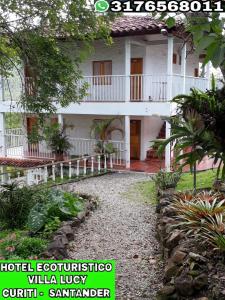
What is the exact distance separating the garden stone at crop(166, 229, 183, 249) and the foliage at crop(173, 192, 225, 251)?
14 cm

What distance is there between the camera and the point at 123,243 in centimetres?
664

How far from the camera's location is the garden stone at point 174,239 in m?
5.38

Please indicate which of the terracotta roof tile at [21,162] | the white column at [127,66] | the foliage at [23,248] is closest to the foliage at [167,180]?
the foliage at [23,248]

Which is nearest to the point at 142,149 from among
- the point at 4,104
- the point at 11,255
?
the point at 4,104

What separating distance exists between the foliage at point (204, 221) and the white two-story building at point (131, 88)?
719cm

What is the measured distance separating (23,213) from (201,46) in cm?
622

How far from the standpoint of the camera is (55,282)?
419 centimetres

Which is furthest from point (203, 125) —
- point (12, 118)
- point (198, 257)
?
point (12, 118)

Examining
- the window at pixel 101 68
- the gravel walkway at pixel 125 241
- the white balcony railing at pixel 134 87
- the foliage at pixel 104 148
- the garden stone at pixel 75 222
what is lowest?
the gravel walkway at pixel 125 241

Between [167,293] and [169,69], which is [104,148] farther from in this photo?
[167,293]

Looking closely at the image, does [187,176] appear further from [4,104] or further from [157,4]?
[4,104]

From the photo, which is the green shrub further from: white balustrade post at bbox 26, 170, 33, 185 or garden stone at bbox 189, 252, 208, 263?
white balustrade post at bbox 26, 170, 33, 185

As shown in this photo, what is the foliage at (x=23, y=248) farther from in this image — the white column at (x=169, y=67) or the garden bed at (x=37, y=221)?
the white column at (x=169, y=67)

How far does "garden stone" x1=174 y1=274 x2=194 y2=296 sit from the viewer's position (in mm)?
3988
